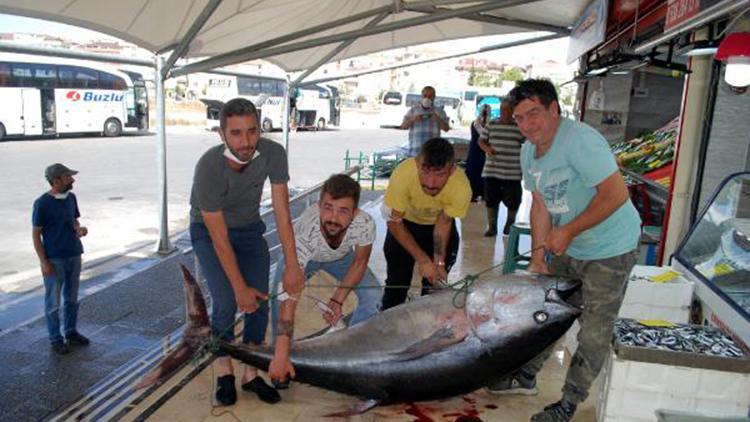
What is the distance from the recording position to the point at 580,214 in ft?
9.04

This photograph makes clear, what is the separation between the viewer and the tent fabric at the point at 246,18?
5270 mm

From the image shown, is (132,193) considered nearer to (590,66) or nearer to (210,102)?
(590,66)

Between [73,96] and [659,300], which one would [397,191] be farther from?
[73,96]

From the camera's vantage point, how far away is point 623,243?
286 cm

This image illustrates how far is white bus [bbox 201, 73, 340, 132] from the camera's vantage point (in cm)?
3394

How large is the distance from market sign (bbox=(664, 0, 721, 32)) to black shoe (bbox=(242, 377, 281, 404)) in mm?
3511

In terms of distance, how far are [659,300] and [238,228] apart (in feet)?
8.35

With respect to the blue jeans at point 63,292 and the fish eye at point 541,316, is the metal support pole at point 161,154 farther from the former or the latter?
the fish eye at point 541,316

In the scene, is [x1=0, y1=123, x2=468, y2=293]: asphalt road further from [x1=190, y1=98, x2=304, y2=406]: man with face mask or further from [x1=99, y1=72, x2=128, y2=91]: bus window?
[x1=190, y1=98, x2=304, y2=406]: man with face mask

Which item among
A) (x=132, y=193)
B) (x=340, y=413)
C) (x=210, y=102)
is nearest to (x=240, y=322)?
(x=340, y=413)

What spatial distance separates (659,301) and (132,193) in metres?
11.9

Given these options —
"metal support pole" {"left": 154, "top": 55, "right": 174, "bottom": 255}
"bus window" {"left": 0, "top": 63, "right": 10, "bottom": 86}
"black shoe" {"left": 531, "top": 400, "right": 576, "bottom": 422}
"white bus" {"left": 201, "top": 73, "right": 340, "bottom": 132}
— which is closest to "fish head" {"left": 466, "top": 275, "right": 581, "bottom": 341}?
"black shoe" {"left": 531, "top": 400, "right": 576, "bottom": 422}

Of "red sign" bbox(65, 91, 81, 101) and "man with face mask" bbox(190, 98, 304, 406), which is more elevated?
"red sign" bbox(65, 91, 81, 101)

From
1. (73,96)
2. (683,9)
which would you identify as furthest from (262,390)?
(73,96)
